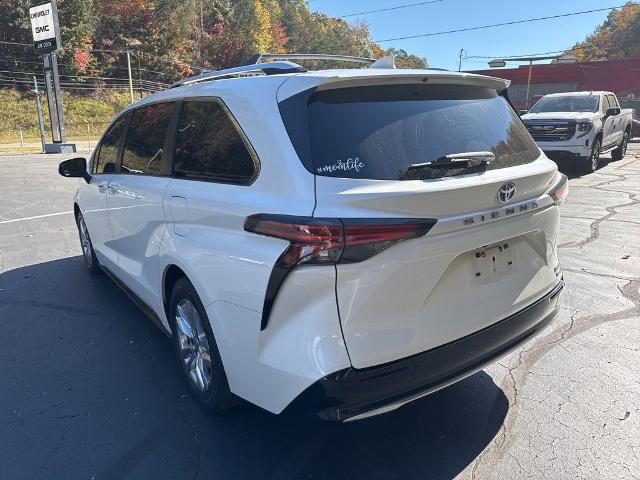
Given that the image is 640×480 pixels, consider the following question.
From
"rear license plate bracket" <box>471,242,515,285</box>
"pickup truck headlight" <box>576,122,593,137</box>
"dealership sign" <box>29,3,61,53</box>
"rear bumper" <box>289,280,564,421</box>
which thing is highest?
"dealership sign" <box>29,3,61,53</box>

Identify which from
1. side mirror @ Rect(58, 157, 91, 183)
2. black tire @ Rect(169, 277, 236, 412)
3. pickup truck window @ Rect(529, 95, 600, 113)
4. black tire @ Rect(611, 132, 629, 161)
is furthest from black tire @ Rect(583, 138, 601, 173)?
black tire @ Rect(169, 277, 236, 412)

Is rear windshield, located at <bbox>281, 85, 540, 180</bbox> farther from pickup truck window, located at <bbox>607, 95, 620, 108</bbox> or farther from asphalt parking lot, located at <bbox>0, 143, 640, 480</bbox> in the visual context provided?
pickup truck window, located at <bbox>607, 95, 620, 108</bbox>

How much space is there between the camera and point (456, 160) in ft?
7.82

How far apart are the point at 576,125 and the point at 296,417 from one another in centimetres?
1150

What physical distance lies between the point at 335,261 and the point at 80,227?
4547mm

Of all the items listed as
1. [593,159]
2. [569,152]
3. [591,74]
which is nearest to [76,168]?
[569,152]

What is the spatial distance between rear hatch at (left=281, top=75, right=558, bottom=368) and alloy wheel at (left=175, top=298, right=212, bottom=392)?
1.16m

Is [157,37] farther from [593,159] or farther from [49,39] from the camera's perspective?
[593,159]

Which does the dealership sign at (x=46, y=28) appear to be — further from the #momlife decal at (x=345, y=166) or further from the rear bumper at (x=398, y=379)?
the rear bumper at (x=398, y=379)

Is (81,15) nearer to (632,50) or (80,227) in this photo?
(80,227)

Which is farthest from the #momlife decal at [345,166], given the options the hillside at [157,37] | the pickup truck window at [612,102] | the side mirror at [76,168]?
the hillside at [157,37]

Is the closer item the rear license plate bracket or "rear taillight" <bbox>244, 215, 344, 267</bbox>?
"rear taillight" <bbox>244, 215, 344, 267</bbox>

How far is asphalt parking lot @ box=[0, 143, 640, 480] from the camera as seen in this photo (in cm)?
251

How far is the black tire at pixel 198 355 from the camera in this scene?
2715 millimetres
